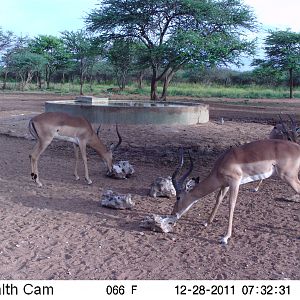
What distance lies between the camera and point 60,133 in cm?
880

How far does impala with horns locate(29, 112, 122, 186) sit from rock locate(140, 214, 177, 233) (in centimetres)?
283

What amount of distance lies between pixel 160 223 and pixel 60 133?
145 inches

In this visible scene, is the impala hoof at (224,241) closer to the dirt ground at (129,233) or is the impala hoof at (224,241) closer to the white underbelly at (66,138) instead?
the dirt ground at (129,233)

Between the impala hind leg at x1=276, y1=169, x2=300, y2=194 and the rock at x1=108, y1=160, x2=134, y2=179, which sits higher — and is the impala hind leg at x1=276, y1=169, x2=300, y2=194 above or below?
above

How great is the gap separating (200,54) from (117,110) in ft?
36.5

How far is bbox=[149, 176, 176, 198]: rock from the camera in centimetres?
753

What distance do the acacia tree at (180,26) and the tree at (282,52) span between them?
15349 mm

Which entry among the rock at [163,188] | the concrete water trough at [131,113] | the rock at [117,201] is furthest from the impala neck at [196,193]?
the concrete water trough at [131,113]

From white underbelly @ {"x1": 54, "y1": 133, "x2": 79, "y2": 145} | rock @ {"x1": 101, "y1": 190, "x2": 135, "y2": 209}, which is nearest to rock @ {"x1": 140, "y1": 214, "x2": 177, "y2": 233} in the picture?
rock @ {"x1": 101, "y1": 190, "x2": 135, "y2": 209}

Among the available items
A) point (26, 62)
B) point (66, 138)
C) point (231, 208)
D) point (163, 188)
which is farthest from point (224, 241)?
point (26, 62)

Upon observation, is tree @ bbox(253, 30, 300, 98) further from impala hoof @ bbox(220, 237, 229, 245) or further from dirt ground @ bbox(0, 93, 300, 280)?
impala hoof @ bbox(220, 237, 229, 245)

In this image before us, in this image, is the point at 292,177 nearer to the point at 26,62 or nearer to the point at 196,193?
the point at 196,193

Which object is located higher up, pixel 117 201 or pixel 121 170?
pixel 121 170

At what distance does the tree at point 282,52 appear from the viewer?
41.8m
